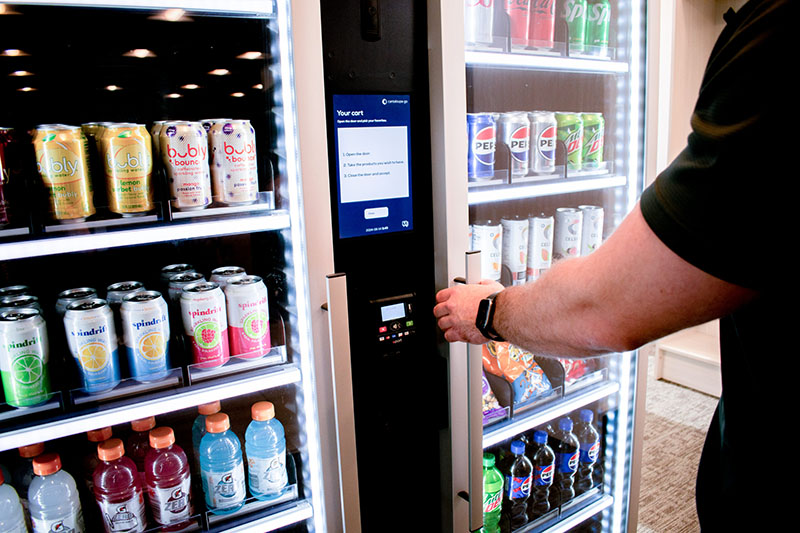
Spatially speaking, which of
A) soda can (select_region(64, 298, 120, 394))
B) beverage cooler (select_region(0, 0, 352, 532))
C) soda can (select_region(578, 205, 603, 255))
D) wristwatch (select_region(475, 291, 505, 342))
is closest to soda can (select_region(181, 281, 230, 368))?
beverage cooler (select_region(0, 0, 352, 532))

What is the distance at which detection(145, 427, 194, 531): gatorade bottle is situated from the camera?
1226 millimetres

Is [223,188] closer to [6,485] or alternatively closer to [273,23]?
[273,23]

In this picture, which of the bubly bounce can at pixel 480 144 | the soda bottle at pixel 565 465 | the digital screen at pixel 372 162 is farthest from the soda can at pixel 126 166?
the soda bottle at pixel 565 465

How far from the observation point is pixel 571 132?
1.78 meters

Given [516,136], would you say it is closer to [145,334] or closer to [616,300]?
[616,300]

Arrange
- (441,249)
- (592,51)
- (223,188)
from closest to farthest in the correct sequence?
(223,188), (441,249), (592,51)

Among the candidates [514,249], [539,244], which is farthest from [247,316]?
[539,244]

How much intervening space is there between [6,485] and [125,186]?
65cm

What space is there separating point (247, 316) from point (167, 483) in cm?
40

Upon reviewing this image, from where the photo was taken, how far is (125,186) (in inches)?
43.9

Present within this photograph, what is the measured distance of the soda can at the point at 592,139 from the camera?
1.80 metres

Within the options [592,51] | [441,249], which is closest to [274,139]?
[441,249]

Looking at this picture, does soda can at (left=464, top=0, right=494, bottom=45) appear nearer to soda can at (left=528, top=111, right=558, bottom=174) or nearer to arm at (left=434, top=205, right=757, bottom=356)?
soda can at (left=528, top=111, right=558, bottom=174)

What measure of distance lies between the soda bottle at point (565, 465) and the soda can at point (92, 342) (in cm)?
140
